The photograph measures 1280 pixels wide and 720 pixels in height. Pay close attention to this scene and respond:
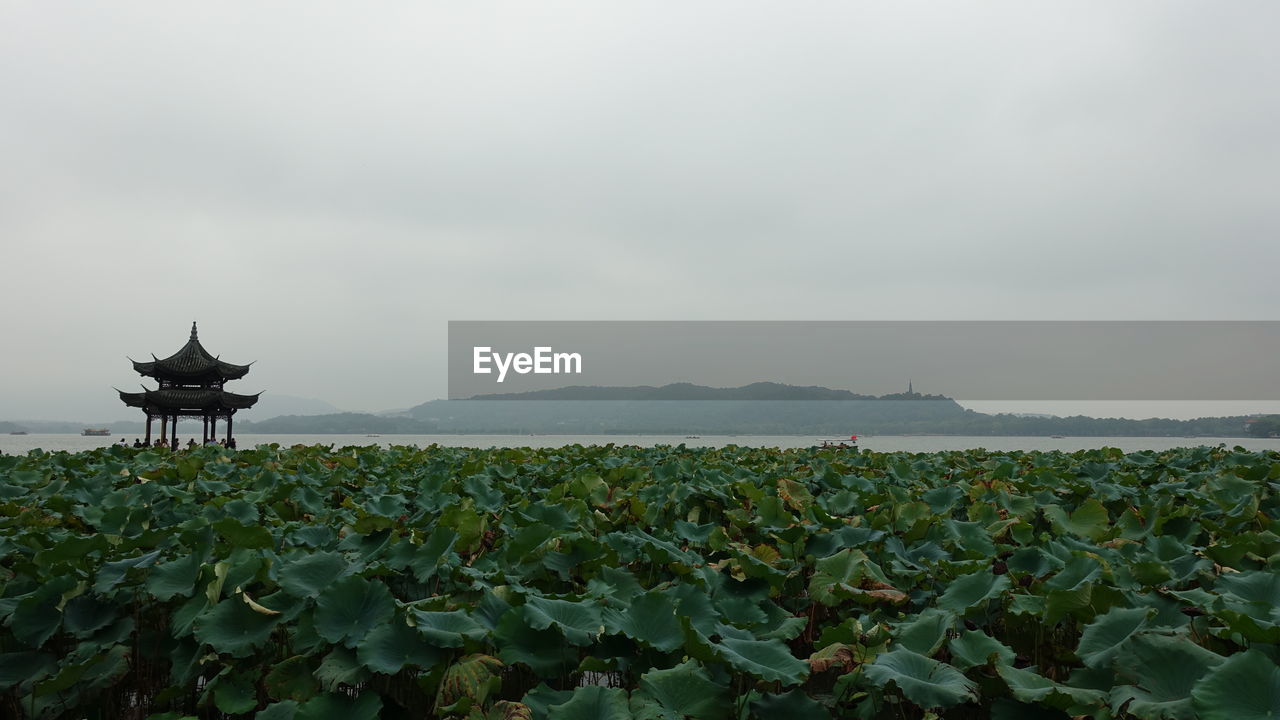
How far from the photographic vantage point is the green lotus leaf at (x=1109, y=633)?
2.45 m

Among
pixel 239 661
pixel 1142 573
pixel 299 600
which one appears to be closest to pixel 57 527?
pixel 239 661

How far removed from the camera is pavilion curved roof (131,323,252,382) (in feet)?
127

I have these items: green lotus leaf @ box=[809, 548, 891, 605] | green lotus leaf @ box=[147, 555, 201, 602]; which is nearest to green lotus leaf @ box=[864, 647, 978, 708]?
green lotus leaf @ box=[809, 548, 891, 605]

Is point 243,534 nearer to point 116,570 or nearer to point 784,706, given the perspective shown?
point 116,570

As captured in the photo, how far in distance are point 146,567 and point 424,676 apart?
2.08 m

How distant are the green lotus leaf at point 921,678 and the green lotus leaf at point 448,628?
4.49 feet

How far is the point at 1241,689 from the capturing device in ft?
6.74

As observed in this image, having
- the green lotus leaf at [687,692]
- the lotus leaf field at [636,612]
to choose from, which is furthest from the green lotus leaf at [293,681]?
the green lotus leaf at [687,692]

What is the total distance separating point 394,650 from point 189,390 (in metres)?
42.8

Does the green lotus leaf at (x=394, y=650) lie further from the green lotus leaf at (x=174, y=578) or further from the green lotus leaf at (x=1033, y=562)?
the green lotus leaf at (x=1033, y=562)

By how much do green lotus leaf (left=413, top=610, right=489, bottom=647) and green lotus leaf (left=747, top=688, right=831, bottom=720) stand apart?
998 millimetres

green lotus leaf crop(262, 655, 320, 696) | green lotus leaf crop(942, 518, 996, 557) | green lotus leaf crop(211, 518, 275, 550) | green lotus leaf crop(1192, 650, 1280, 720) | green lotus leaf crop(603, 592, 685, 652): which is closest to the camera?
green lotus leaf crop(1192, 650, 1280, 720)

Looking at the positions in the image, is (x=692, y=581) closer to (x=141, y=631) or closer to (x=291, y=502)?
(x=141, y=631)

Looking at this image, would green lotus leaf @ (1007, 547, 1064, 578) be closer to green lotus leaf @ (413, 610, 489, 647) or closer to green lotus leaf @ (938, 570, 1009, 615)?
green lotus leaf @ (938, 570, 1009, 615)
